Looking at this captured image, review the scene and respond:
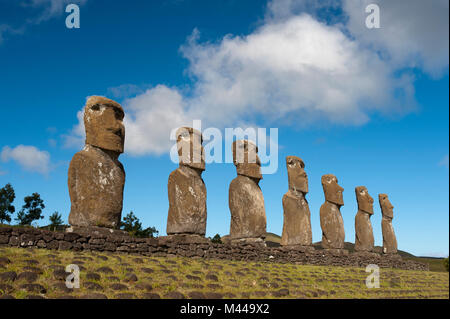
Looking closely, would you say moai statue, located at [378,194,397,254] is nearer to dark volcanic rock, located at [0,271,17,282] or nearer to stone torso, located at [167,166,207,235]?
stone torso, located at [167,166,207,235]

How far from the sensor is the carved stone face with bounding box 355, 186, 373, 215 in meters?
25.5

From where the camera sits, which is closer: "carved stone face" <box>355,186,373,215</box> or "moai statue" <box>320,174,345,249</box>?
"moai statue" <box>320,174,345,249</box>

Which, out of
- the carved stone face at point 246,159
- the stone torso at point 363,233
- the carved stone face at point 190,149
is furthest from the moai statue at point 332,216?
the carved stone face at point 190,149

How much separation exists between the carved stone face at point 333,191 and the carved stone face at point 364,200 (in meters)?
3.90

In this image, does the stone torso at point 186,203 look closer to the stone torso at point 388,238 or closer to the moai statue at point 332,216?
the moai statue at point 332,216

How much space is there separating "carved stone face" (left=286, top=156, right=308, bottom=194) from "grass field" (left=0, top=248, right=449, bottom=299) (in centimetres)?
739

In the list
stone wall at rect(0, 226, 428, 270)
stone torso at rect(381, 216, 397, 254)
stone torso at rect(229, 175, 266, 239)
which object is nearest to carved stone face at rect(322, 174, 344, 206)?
stone wall at rect(0, 226, 428, 270)

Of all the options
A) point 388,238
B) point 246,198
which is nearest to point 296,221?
point 246,198

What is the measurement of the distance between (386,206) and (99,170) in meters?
22.7

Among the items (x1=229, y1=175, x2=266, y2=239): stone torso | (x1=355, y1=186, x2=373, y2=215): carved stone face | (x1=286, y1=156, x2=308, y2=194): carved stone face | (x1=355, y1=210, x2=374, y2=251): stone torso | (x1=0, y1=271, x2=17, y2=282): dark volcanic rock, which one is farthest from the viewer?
(x1=355, y1=186, x2=373, y2=215): carved stone face

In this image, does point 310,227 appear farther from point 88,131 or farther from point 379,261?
point 88,131

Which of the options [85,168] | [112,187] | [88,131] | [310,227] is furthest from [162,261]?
[310,227]

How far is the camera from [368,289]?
12.2 meters
